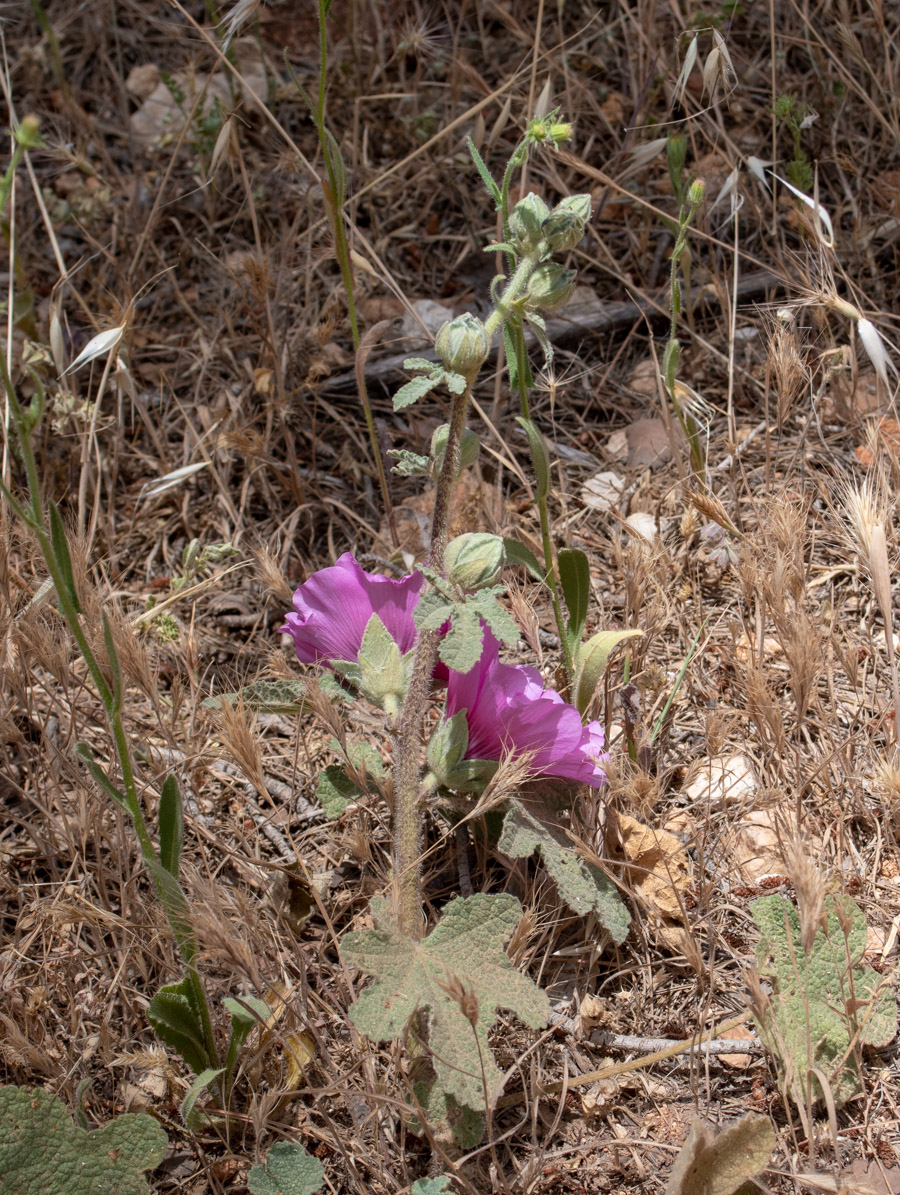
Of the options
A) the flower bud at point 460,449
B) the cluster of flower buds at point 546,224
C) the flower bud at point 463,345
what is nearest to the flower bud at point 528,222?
the cluster of flower buds at point 546,224

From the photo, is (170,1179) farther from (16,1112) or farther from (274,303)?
(274,303)

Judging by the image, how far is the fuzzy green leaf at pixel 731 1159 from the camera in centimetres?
124

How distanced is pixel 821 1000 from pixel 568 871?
391 millimetres

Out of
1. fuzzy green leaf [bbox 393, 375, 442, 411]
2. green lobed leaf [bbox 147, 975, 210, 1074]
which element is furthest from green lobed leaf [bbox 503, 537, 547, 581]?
green lobed leaf [bbox 147, 975, 210, 1074]

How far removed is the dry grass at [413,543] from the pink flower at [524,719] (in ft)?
0.30

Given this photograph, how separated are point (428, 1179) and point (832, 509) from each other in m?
1.38

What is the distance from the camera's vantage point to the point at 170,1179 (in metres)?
1.37

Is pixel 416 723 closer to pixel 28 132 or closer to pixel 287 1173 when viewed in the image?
pixel 287 1173

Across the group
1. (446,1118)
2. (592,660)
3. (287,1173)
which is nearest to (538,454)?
(592,660)

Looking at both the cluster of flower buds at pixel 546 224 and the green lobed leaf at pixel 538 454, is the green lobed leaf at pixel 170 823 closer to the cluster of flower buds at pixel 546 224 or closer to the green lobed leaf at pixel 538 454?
the green lobed leaf at pixel 538 454

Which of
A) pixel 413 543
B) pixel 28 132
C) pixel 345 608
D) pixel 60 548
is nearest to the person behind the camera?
pixel 28 132

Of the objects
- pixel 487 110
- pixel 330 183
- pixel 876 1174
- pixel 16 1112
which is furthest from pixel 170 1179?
pixel 487 110

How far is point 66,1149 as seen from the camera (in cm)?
128

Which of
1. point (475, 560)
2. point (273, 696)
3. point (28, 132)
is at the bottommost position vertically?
point (273, 696)
